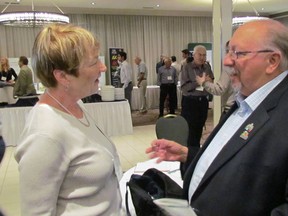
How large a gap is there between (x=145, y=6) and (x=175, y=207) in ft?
28.3

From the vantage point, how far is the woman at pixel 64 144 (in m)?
1.02

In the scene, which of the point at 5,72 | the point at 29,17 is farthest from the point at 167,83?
the point at 5,72

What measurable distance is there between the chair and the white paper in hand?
1.93m

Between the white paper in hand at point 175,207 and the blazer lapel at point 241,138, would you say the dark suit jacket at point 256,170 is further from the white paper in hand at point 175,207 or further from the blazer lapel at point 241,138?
the white paper in hand at point 175,207

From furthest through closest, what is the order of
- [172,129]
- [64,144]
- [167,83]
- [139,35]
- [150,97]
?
[139,35] < [150,97] < [167,83] < [172,129] < [64,144]

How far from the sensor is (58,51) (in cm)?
111

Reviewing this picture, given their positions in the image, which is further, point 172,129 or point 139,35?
point 139,35

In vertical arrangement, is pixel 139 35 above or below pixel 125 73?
above

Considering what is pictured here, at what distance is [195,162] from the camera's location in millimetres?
1451

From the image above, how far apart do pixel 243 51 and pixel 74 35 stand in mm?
678

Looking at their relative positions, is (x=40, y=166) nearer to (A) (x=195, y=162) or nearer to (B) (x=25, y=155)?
(B) (x=25, y=155)

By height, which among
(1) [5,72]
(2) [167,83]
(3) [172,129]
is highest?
(1) [5,72]

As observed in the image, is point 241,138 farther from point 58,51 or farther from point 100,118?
point 100,118

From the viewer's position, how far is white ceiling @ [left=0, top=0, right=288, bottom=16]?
836 cm
